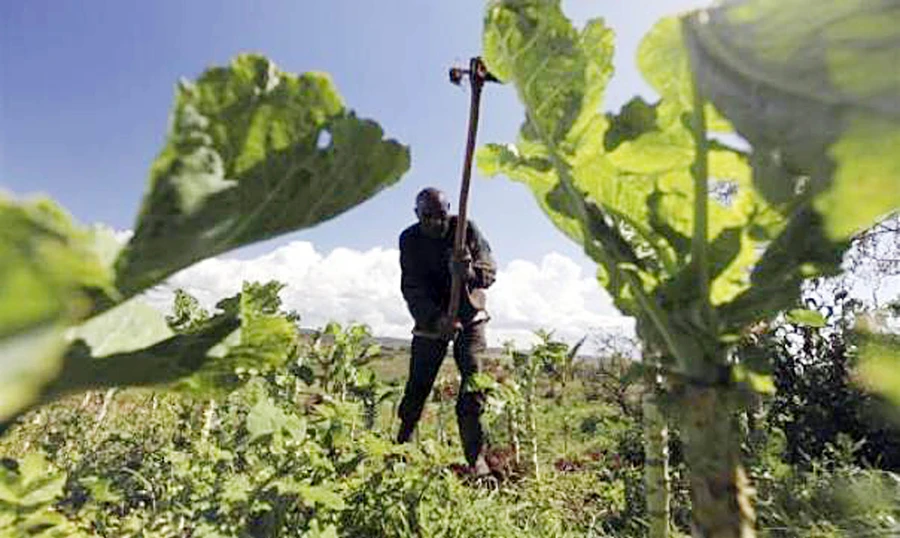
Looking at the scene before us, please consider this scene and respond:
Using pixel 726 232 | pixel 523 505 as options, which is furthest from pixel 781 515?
pixel 726 232

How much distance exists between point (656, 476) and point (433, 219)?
3.71 metres

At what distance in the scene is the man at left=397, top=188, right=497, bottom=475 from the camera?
4688mm

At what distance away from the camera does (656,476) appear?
4.21 feet

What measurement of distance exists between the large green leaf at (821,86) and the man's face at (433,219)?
435 centimetres

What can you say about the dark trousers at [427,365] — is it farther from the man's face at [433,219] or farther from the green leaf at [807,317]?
the green leaf at [807,317]

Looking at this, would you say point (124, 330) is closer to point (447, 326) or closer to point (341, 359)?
point (447, 326)

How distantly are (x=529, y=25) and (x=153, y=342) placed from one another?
0.48m

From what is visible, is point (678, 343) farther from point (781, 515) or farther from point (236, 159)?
point (781, 515)

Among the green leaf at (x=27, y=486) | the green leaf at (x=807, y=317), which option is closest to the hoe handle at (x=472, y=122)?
the green leaf at (x=807, y=317)

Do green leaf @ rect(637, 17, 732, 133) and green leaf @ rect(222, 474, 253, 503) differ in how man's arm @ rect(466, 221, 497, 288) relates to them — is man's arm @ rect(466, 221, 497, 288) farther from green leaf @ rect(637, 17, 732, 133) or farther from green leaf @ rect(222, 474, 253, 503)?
green leaf @ rect(637, 17, 732, 133)

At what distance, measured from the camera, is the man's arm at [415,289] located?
4.74m

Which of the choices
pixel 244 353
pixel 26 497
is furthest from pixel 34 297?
pixel 26 497

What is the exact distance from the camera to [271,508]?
199 cm

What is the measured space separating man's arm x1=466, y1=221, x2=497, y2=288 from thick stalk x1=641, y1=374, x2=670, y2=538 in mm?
3466
